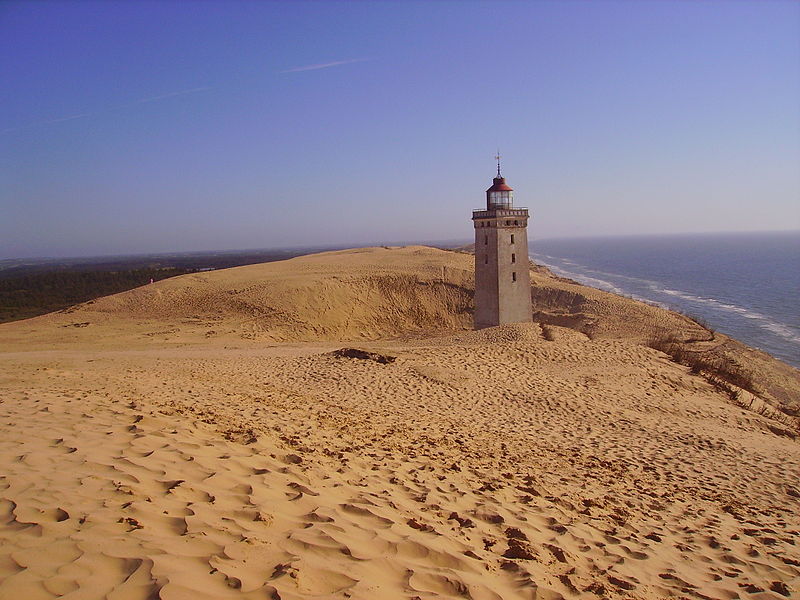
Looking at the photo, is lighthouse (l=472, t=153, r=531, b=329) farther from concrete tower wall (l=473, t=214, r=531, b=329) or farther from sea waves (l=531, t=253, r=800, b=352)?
sea waves (l=531, t=253, r=800, b=352)

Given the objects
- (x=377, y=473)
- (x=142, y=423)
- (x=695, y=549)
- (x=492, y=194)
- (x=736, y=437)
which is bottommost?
(x=736, y=437)

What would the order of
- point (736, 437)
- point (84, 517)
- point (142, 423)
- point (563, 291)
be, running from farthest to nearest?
point (563, 291), point (736, 437), point (142, 423), point (84, 517)

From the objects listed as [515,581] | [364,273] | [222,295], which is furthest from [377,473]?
[364,273]

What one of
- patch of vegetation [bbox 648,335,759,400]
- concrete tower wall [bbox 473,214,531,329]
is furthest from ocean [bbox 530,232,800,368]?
concrete tower wall [bbox 473,214,531,329]

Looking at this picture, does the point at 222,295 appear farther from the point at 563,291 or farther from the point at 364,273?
the point at 563,291

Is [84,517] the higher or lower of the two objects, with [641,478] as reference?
higher

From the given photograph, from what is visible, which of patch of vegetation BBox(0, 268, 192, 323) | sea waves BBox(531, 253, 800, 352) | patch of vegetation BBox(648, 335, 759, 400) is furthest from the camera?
sea waves BBox(531, 253, 800, 352)

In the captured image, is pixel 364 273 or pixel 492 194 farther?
pixel 364 273

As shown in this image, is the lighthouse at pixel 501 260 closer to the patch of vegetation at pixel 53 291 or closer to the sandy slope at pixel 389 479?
the sandy slope at pixel 389 479

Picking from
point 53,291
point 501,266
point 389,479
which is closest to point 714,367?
point 501,266
